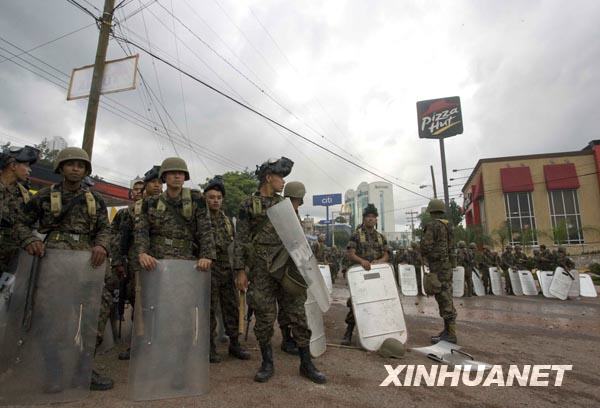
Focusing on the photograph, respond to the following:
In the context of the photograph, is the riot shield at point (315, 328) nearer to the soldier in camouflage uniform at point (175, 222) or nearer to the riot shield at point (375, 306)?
the riot shield at point (375, 306)

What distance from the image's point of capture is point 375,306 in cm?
400

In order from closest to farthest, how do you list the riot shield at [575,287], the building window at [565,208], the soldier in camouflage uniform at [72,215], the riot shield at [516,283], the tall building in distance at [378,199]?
1. the soldier in camouflage uniform at [72,215]
2. the riot shield at [575,287]
3. the riot shield at [516,283]
4. the building window at [565,208]
5. the tall building in distance at [378,199]

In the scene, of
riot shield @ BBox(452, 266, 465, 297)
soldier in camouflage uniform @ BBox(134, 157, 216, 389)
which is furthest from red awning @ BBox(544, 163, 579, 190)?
soldier in camouflage uniform @ BBox(134, 157, 216, 389)

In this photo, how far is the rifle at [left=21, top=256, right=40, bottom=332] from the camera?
2.46 metres

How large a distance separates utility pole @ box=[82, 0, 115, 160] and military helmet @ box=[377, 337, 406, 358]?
6.52 m

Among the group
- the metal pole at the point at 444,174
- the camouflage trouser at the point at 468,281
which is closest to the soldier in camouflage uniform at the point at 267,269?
the camouflage trouser at the point at 468,281

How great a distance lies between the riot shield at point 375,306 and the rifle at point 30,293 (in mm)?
2940

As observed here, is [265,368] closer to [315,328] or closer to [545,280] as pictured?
[315,328]

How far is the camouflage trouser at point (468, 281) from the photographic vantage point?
10688 mm

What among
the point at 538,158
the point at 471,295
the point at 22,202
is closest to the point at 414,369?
the point at 22,202

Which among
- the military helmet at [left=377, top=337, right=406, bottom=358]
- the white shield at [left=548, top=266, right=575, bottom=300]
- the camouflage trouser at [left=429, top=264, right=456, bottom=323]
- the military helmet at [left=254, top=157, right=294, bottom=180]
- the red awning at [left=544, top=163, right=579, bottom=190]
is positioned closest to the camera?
the military helmet at [left=254, top=157, right=294, bottom=180]

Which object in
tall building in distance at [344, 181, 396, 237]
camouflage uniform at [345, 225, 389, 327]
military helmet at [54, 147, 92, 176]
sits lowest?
camouflage uniform at [345, 225, 389, 327]

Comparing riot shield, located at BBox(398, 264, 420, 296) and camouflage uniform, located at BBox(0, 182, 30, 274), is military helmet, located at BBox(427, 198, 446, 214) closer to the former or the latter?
camouflage uniform, located at BBox(0, 182, 30, 274)

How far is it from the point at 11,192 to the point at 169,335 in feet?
7.04
